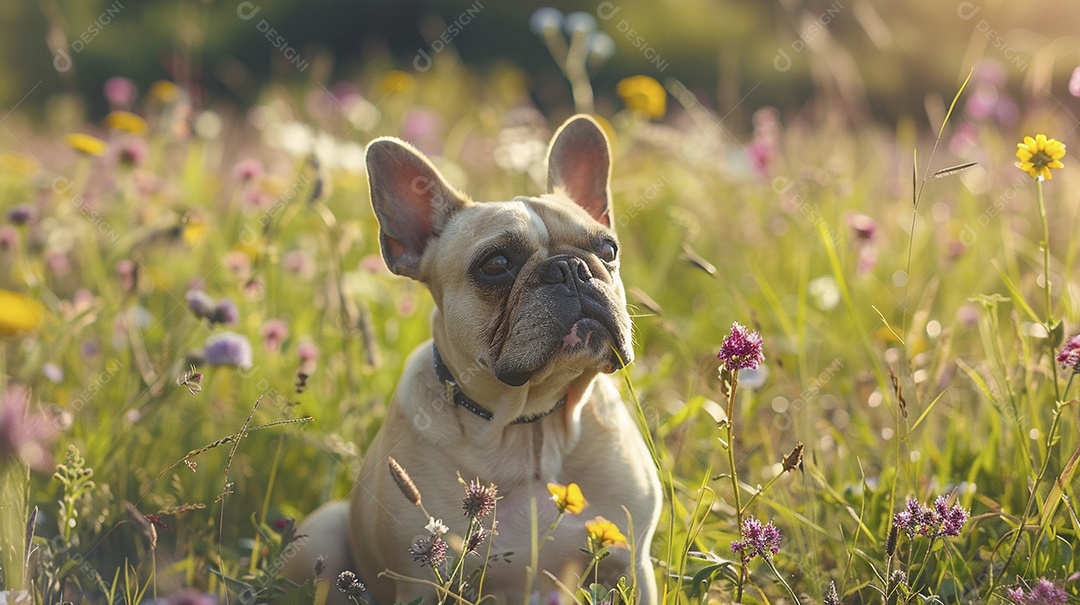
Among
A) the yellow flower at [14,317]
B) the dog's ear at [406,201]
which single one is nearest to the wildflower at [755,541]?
the dog's ear at [406,201]

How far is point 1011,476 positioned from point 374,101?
633 cm

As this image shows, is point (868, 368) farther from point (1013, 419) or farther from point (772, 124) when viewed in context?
point (772, 124)

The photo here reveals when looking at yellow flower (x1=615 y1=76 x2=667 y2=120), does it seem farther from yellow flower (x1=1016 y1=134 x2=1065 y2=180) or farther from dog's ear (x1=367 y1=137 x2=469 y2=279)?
yellow flower (x1=1016 y1=134 x2=1065 y2=180)

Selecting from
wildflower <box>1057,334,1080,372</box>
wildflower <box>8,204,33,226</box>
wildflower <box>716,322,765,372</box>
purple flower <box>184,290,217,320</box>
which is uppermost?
wildflower <box>8,204,33,226</box>

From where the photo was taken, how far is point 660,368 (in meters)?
4.01

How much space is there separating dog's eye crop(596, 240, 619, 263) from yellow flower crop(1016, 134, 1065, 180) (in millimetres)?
1174

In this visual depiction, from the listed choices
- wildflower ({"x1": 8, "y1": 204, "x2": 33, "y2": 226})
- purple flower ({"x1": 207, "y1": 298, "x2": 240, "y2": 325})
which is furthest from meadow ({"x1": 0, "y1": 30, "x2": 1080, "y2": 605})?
wildflower ({"x1": 8, "y1": 204, "x2": 33, "y2": 226})

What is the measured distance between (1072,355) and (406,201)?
197 centimetres

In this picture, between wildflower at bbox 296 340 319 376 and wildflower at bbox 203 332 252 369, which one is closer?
wildflower at bbox 203 332 252 369

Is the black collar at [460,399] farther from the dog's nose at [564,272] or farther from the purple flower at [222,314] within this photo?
the purple flower at [222,314]

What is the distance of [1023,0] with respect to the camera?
11977 mm

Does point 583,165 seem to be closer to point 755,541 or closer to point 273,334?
point 273,334

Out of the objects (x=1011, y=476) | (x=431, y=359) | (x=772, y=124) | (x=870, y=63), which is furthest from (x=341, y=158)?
(x=870, y=63)

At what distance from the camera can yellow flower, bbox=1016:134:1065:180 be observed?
245cm
